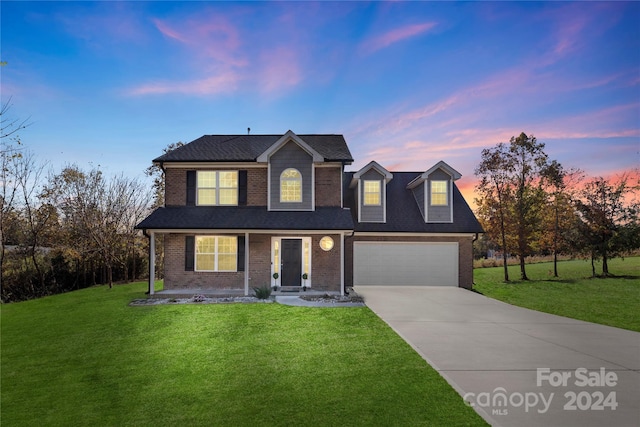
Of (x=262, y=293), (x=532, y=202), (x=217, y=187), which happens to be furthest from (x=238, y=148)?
(x=532, y=202)

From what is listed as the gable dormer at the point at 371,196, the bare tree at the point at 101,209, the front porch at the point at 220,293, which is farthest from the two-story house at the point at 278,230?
the bare tree at the point at 101,209

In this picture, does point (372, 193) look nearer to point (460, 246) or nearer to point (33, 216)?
point (460, 246)

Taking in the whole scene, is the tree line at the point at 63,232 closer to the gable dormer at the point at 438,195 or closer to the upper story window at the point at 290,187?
the upper story window at the point at 290,187

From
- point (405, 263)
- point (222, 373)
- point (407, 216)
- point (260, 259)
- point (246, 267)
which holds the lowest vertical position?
point (222, 373)

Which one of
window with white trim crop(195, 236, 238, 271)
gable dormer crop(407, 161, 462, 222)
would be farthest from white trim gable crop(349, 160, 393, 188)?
window with white trim crop(195, 236, 238, 271)

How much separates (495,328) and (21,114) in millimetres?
15483

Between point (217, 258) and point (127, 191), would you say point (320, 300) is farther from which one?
point (127, 191)

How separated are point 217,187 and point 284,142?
3.93 metres

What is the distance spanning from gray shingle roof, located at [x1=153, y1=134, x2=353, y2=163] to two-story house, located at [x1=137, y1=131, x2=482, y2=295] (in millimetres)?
54

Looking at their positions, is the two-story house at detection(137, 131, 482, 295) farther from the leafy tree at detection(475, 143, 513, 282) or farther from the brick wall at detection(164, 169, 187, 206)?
the leafy tree at detection(475, 143, 513, 282)

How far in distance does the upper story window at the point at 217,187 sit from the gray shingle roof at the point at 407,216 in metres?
6.80

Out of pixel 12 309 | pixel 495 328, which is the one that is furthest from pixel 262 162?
pixel 12 309

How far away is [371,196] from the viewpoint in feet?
64.1

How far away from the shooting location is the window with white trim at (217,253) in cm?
1620
